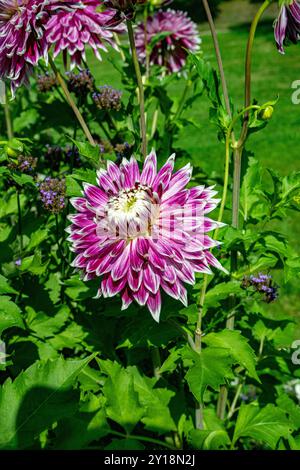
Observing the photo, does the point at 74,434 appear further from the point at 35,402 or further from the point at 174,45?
the point at 174,45

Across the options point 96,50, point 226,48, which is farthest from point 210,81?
point 226,48

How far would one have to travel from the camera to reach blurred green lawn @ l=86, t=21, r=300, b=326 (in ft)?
16.9

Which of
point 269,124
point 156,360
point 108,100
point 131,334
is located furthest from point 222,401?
point 269,124

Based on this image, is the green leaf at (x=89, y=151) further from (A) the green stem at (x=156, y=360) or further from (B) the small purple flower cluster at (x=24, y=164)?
(A) the green stem at (x=156, y=360)

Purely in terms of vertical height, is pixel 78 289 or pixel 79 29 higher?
pixel 79 29

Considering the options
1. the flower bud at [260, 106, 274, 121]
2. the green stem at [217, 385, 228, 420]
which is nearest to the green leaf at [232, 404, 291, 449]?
the green stem at [217, 385, 228, 420]

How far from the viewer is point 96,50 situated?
2129 millimetres

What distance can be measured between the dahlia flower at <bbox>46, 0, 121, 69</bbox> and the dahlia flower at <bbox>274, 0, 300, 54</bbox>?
0.55 metres

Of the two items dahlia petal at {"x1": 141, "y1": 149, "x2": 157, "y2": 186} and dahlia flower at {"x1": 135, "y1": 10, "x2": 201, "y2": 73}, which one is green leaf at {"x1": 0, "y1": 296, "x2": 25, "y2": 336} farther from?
dahlia flower at {"x1": 135, "y1": 10, "x2": 201, "y2": 73}

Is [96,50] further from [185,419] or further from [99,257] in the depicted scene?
[185,419]

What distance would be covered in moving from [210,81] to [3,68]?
2.26 ft

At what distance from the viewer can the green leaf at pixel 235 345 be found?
1731 mm

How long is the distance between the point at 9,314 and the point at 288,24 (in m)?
1.19

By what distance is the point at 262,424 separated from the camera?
2000mm
